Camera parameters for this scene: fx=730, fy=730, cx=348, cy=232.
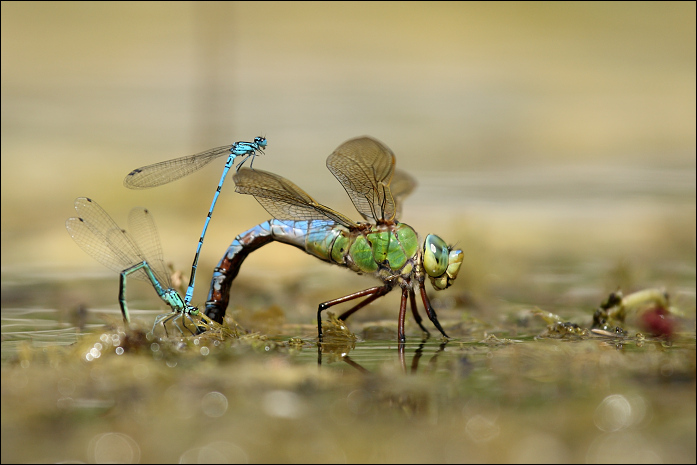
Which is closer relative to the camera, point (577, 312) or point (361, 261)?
point (361, 261)

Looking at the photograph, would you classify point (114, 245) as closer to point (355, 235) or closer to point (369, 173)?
point (355, 235)

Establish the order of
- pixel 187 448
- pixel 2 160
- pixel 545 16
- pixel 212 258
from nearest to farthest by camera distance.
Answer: pixel 187 448, pixel 212 258, pixel 2 160, pixel 545 16

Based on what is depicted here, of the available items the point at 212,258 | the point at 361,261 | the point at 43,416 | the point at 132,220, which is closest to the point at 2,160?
the point at 212,258

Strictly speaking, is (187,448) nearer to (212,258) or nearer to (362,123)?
(212,258)

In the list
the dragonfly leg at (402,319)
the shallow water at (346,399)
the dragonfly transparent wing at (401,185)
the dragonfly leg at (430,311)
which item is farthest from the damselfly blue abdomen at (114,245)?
the dragonfly transparent wing at (401,185)

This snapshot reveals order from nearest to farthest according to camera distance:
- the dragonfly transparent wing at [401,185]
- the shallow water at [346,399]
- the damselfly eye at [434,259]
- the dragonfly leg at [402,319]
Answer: the shallow water at [346,399], the dragonfly leg at [402,319], the damselfly eye at [434,259], the dragonfly transparent wing at [401,185]

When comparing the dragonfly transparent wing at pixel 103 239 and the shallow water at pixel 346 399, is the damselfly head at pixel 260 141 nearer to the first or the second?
the dragonfly transparent wing at pixel 103 239
